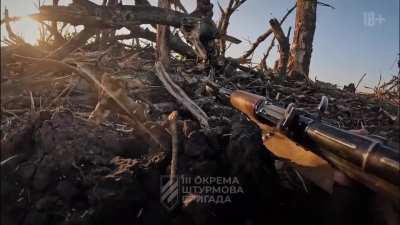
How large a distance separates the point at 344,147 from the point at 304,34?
4.69 m

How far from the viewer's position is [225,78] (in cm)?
496

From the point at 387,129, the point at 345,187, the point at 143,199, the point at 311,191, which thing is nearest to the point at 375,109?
the point at 387,129

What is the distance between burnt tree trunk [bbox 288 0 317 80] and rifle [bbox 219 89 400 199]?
3608mm

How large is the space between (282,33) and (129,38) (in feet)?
8.06

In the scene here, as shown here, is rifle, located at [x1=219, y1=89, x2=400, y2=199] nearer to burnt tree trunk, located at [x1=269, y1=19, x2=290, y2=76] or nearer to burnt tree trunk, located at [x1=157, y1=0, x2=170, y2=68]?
burnt tree trunk, located at [x1=157, y1=0, x2=170, y2=68]

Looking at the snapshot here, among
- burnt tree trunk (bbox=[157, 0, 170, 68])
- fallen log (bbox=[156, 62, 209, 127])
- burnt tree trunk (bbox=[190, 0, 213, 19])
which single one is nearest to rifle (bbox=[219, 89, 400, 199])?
fallen log (bbox=[156, 62, 209, 127])

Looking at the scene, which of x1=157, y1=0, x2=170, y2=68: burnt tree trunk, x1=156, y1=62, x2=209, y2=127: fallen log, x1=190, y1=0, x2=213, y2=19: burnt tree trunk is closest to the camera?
x1=156, y1=62, x2=209, y2=127: fallen log

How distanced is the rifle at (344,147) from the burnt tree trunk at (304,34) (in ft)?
11.8

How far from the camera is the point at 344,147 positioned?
2.02 m

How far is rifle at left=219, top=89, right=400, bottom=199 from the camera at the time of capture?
1.77 metres

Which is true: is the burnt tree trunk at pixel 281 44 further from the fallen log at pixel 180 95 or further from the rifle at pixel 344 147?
the rifle at pixel 344 147

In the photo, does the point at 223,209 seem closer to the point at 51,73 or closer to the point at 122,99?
the point at 122,99

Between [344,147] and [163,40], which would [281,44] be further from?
[344,147]

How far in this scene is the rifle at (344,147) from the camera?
5.82 ft
